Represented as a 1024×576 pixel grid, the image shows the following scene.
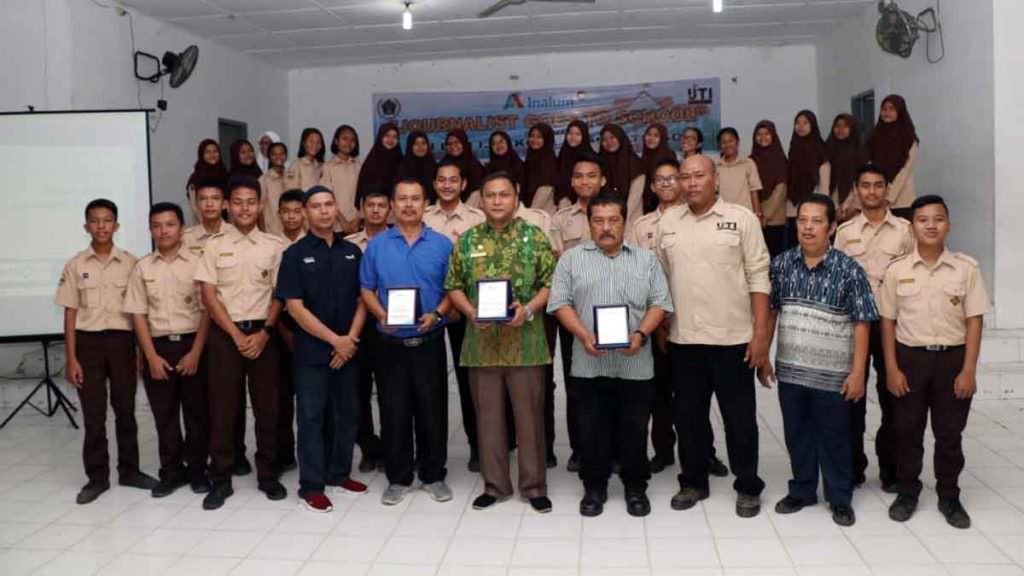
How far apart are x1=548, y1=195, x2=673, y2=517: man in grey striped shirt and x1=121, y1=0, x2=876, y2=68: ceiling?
15.7ft

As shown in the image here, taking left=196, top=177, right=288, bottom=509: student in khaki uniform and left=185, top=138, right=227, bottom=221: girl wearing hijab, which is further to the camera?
left=185, top=138, right=227, bottom=221: girl wearing hijab

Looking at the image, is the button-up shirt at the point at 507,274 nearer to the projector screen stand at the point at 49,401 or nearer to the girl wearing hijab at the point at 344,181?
the projector screen stand at the point at 49,401

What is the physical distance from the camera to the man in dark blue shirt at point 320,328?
3.92 meters

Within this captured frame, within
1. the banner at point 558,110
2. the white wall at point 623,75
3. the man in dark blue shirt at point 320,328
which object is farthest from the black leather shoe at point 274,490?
the white wall at point 623,75

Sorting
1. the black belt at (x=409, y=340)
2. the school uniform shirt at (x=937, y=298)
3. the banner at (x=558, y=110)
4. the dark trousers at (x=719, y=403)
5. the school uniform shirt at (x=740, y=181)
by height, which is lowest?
the dark trousers at (x=719, y=403)

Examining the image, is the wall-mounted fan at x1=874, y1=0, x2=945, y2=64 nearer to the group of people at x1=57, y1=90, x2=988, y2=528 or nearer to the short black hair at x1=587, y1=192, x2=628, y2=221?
the group of people at x1=57, y1=90, x2=988, y2=528

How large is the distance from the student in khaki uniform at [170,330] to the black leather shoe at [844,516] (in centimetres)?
288

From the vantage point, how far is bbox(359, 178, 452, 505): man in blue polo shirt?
3904mm

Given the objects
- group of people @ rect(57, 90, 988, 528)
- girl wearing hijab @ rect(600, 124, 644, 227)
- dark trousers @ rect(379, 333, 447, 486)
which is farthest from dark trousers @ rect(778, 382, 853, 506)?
girl wearing hijab @ rect(600, 124, 644, 227)

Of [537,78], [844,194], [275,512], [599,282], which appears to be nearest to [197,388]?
[275,512]

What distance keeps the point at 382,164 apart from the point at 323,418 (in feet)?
11.7

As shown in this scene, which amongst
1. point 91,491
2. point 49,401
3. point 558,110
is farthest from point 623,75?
point 91,491

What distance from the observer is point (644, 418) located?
12.4 feet

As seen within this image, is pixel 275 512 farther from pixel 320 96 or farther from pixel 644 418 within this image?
pixel 320 96
